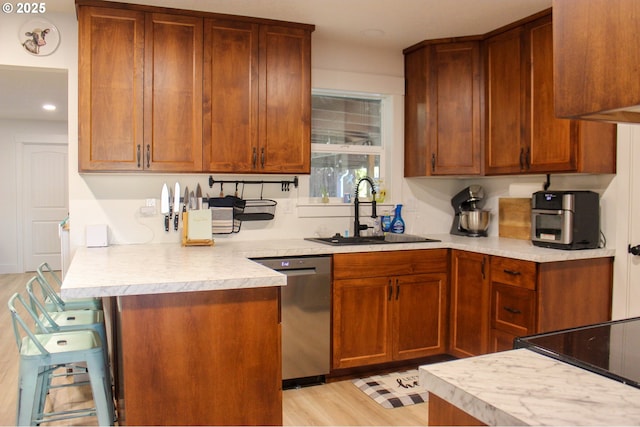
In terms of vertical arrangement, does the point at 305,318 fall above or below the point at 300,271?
below

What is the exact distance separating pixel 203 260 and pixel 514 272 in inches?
71.9

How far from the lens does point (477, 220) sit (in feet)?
12.4

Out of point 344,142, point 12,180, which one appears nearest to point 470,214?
point 344,142

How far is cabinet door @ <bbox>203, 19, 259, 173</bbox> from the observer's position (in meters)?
3.15

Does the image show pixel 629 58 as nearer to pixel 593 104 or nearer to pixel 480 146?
pixel 593 104

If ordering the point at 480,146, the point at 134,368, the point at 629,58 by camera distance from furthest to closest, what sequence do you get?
the point at 480,146
the point at 134,368
the point at 629,58

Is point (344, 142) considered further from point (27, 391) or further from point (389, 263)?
point (27, 391)

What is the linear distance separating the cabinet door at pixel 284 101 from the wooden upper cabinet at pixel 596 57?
261cm

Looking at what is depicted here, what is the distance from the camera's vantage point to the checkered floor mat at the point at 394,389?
2.87m

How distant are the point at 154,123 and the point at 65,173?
17.6 ft

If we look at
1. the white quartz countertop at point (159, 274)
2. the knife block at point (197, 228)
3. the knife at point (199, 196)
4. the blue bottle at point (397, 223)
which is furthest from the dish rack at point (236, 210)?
the blue bottle at point (397, 223)

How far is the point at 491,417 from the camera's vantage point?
0.80 meters

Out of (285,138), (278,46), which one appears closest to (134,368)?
(285,138)

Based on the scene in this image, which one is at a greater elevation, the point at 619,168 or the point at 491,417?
the point at 619,168
